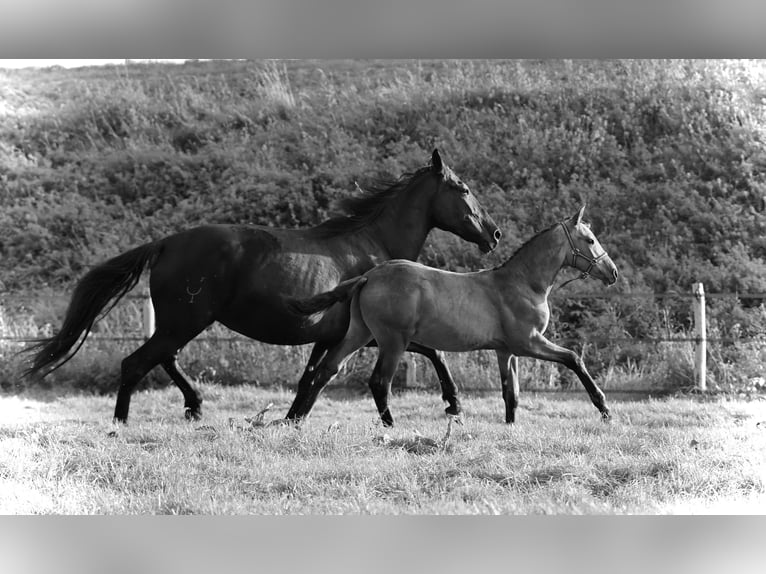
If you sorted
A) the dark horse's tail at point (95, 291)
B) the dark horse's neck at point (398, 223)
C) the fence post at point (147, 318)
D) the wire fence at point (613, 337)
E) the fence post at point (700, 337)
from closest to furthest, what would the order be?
the dark horse's tail at point (95, 291) < the dark horse's neck at point (398, 223) < the fence post at point (700, 337) < the wire fence at point (613, 337) < the fence post at point (147, 318)

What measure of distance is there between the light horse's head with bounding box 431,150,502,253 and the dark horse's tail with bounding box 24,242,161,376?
95.8 inches

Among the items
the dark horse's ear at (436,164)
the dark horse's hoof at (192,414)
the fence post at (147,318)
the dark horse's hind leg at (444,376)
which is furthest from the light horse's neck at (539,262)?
the fence post at (147,318)

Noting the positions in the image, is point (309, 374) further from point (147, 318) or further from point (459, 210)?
point (147, 318)

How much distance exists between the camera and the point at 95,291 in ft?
25.1

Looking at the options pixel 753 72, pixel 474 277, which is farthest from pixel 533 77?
pixel 474 277

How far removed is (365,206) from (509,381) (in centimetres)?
201

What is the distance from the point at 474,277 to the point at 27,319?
24.3 feet

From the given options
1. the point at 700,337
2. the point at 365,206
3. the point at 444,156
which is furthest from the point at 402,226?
the point at 444,156

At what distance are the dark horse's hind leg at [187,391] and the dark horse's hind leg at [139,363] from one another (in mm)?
384

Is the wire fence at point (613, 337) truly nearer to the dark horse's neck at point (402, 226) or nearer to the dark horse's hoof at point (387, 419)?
the dark horse's neck at point (402, 226)

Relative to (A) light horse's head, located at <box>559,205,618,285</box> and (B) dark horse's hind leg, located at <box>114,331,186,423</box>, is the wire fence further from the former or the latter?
(B) dark horse's hind leg, located at <box>114,331,186,423</box>

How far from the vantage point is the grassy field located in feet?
17.9

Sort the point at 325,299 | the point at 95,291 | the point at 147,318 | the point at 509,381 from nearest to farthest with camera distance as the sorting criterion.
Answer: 1. the point at 325,299
2. the point at 509,381
3. the point at 95,291
4. the point at 147,318

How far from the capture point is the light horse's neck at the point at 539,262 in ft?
23.5
